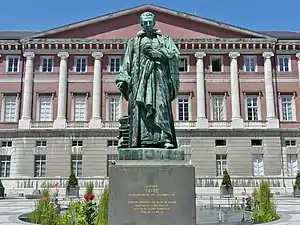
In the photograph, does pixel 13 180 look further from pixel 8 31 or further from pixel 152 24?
pixel 152 24

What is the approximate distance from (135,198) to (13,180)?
116 ft

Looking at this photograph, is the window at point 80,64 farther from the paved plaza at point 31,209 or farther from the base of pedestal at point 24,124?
the paved plaza at point 31,209

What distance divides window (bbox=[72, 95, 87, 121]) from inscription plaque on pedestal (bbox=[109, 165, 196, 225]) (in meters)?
34.9

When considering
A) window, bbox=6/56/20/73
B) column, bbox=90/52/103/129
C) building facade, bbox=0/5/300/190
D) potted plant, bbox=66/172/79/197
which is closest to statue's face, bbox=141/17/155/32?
potted plant, bbox=66/172/79/197

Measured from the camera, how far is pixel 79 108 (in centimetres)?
4247

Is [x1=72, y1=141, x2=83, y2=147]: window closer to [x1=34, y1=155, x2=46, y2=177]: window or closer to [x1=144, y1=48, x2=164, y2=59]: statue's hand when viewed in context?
[x1=34, y1=155, x2=46, y2=177]: window

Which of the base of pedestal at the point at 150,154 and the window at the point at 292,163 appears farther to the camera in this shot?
the window at the point at 292,163

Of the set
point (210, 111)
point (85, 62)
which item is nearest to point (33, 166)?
point (85, 62)

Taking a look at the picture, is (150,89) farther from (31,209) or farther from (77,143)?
(77,143)

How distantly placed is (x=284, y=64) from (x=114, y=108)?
19.9m

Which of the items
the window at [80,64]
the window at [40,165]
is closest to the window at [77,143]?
the window at [40,165]

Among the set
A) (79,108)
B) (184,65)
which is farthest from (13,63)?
(184,65)

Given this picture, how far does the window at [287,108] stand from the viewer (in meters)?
42.5

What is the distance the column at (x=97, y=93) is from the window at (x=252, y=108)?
53.2ft
